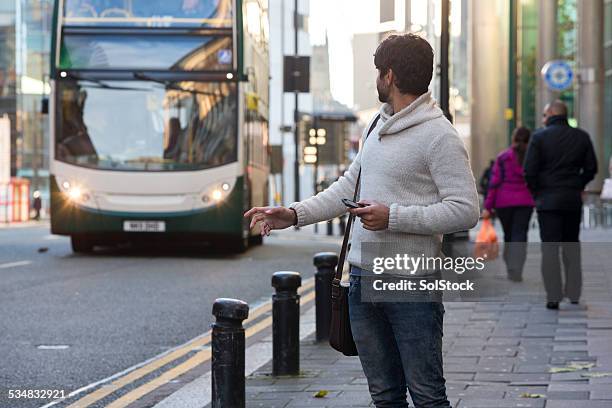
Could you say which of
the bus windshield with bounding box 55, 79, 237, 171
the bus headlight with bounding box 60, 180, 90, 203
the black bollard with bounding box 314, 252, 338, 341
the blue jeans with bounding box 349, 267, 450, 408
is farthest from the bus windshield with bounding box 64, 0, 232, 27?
the blue jeans with bounding box 349, 267, 450, 408

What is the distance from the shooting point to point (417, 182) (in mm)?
4324

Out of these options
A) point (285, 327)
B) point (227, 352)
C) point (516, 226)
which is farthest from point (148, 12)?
point (227, 352)

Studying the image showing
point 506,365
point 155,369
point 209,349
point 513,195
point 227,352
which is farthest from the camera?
point 513,195

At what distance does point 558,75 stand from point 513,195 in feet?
46.9

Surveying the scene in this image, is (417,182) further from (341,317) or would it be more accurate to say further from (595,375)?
(595,375)

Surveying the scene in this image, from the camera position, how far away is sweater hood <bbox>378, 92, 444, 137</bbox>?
432 cm

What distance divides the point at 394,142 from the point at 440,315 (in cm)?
57

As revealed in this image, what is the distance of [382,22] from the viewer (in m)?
11.7

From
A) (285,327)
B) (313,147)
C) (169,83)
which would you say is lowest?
(285,327)

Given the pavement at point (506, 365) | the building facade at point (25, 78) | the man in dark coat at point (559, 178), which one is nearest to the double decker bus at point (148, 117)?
the man in dark coat at point (559, 178)

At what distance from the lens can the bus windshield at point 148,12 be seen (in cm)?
1883

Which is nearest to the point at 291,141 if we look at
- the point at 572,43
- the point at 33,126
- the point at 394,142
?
the point at 33,126

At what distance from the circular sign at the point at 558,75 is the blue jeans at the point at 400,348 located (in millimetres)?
23951

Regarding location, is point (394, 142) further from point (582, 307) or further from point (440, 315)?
point (582, 307)
